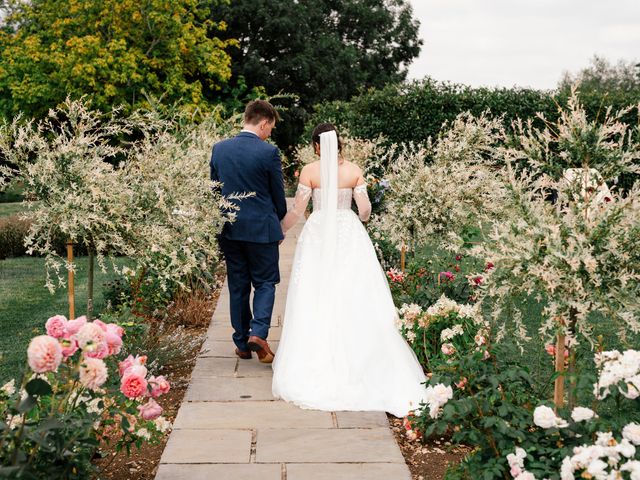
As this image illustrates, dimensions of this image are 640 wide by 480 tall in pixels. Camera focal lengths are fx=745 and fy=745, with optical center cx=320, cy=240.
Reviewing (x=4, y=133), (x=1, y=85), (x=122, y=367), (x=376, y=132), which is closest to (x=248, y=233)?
(x=4, y=133)

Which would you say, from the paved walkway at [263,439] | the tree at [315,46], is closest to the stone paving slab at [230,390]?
the paved walkway at [263,439]

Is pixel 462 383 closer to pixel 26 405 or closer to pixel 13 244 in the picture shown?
pixel 26 405

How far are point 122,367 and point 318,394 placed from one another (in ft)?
6.44

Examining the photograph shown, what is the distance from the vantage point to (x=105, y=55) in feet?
73.0

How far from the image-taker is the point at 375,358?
523cm

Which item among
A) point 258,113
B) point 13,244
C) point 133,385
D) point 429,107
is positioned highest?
point 429,107


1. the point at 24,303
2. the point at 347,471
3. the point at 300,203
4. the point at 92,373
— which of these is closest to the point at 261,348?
the point at 300,203

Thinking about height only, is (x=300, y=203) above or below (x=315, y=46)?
below

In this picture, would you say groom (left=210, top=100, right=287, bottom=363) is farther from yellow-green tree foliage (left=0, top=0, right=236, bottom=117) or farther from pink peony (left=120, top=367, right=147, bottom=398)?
yellow-green tree foliage (left=0, top=0, right=236, bottom=117)

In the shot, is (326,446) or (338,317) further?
(338,317)

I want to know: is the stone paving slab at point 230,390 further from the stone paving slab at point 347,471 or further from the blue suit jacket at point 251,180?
the stone paving slab at point 347,471

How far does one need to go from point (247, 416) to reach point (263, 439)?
1.46 feet

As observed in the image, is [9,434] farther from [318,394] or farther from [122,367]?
[318,394]

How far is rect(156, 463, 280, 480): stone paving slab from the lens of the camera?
3734 mm
